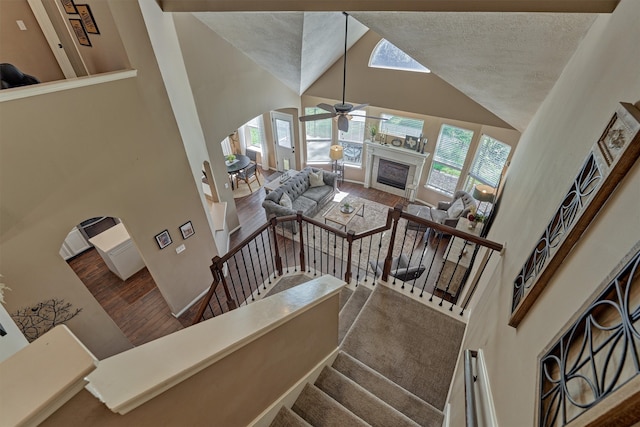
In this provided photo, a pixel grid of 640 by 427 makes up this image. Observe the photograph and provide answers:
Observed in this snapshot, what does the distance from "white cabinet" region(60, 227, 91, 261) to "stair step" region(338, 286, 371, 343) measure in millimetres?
5577

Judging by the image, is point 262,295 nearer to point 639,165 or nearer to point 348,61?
point 639,165

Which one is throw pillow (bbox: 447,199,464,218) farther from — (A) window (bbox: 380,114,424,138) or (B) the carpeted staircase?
(B) the carpeted staircase

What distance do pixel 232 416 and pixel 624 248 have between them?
1963mm

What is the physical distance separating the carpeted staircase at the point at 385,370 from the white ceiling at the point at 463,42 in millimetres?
2563

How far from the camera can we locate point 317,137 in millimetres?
8688

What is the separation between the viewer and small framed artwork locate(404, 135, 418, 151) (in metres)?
7.31

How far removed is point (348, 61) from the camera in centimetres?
657

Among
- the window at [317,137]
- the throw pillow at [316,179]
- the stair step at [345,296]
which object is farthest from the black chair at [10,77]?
the window at [317,137]

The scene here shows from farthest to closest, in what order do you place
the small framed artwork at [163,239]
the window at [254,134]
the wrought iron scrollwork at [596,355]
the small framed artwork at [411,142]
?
the window at [254,134] < the small framed artwork at [411,142] < the small framed artwork at [163,239] < the wrought iron scrollwork at [596,355]

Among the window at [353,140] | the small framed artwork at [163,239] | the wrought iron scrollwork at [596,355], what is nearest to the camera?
the wrought iron scrollwork at [596,355]

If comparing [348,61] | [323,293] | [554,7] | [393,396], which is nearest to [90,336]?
[323,293]

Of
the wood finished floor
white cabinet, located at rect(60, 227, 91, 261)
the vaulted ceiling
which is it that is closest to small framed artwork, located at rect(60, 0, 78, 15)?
the vaulted ceiling

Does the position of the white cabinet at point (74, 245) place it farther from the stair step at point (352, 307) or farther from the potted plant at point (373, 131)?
the potted plant at point (373, 131)

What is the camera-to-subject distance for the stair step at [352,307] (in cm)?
327
